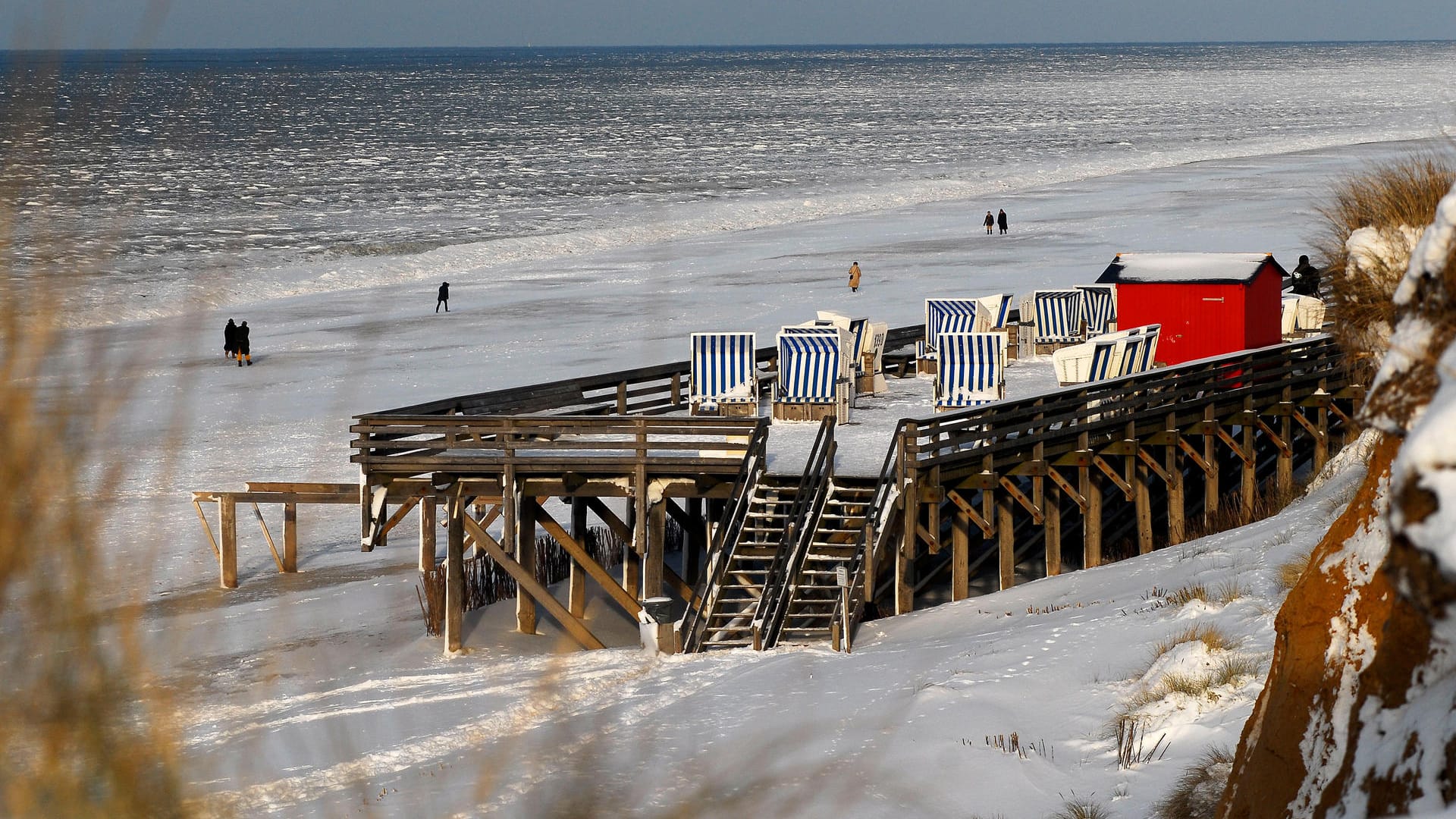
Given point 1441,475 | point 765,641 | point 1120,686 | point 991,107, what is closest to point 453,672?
point 765,641

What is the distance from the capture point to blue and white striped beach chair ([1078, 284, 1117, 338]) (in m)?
25.1

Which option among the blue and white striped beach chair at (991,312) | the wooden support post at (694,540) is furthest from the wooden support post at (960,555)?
the blue and white striped beach chair at (991,312)

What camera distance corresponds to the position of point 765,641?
14.8 meters

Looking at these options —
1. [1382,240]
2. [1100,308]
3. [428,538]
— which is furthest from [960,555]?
[1100,308]

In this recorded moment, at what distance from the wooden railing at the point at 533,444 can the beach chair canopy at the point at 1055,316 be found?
9443 mm

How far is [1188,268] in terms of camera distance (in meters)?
22.5

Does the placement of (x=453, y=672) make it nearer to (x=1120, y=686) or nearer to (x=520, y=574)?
(x=520, y=574)

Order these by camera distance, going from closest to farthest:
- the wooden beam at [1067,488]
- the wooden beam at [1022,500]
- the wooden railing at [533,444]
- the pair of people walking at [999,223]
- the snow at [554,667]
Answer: the snow at [554,667]
the wooden railing at [533,444]
the wooden beam at [1022,500]
the wooden beam at [1067,488]
the pair of people walking at [999,223]

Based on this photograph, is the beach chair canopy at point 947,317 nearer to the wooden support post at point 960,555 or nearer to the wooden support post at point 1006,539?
the wooden support post at point 1006,539

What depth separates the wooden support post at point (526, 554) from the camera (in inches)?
695

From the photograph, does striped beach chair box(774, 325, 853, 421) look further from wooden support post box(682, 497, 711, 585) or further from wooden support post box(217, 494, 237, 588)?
wooden support post box(217, 494, 237, 588)

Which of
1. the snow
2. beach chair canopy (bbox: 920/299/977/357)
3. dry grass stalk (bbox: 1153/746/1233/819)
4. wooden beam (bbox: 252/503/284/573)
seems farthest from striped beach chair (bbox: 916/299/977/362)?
dry grass stalk (bbox: 1153/746/1233/819)

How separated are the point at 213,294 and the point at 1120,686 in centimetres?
984

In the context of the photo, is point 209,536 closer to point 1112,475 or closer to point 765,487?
point 765,487
